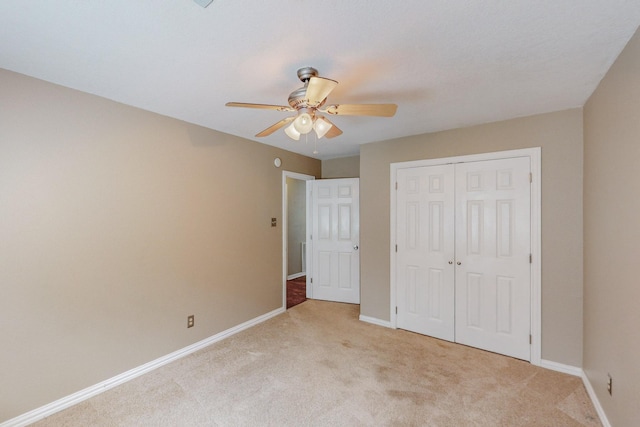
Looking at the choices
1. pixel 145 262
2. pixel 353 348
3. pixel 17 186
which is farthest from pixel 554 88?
pixel 17 186

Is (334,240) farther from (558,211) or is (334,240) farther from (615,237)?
(615,237)

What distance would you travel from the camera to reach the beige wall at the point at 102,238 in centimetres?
190

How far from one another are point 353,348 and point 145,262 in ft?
7.22

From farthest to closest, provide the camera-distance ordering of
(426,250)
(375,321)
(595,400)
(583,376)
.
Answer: (375,321) → (426,250) → (583,376) → (595,400)

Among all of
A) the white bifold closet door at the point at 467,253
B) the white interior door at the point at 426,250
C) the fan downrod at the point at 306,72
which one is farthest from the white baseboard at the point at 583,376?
the fan downrod at the point at 306,72

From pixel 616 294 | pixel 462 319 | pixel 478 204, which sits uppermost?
pixel 478 204

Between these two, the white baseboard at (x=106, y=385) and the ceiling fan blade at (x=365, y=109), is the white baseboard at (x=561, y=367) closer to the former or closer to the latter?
the ceiling fan blade at (x=365, y=109)

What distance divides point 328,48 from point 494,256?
8.34 feet

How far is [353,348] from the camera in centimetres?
296

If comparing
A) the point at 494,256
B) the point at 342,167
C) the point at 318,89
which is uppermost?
the point at 342,167

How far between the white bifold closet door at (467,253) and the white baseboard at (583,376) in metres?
0.16

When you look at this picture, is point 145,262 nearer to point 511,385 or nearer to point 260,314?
point 260,314

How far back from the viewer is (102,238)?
2295 millimetres

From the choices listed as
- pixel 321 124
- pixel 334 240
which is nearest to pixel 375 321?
pixel 334 240
